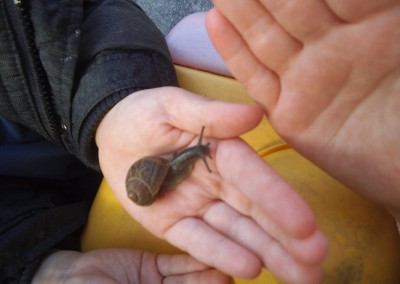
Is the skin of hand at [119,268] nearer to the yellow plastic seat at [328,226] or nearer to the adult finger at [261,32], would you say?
the yellow plastic seat at [328,226]

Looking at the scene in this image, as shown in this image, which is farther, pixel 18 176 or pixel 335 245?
pixel 18 176

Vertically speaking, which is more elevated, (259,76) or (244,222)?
(259,76)

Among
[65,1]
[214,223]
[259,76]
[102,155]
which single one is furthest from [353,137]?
[65,1]

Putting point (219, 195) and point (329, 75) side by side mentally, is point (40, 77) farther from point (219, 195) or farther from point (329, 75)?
point (329, 75)

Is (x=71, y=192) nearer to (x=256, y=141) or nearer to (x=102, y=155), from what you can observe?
(x=102, y=155)

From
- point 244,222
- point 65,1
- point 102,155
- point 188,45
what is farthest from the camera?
point 188,45

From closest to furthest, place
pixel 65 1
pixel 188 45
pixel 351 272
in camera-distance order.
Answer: pixel 351 272
pixel 65 1
pixel 188 45
